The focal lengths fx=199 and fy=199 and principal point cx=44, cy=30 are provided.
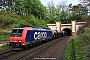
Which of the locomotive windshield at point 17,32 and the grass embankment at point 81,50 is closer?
the grass embankment at point 81,50

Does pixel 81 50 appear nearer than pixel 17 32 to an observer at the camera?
Yes

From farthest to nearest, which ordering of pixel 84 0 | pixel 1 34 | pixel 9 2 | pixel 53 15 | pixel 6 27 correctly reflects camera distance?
pixel 53 15 < pixel 9 2 < pixel 6 27 < pixel 1 34 < pixel 84 0

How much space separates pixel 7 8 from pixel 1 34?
29769 millimetres

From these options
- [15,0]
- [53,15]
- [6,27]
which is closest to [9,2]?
[15,0]

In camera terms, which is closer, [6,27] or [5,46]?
[5,46]

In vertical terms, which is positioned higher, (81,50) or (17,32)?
(17,32)

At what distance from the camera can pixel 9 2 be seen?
224 feet

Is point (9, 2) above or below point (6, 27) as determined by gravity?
above

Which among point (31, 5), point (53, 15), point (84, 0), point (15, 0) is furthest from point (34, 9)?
point (84, 0)

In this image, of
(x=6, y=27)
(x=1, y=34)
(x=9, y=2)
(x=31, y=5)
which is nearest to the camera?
(x=1, y=34)

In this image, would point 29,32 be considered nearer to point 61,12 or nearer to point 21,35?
point 21,35

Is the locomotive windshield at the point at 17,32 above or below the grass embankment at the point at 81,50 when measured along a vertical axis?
above

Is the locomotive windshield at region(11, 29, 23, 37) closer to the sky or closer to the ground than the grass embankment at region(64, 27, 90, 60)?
closer to the sky

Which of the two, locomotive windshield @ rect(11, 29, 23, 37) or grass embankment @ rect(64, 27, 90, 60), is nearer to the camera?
grass embankment @ rect(64, 27, 90, 60)
